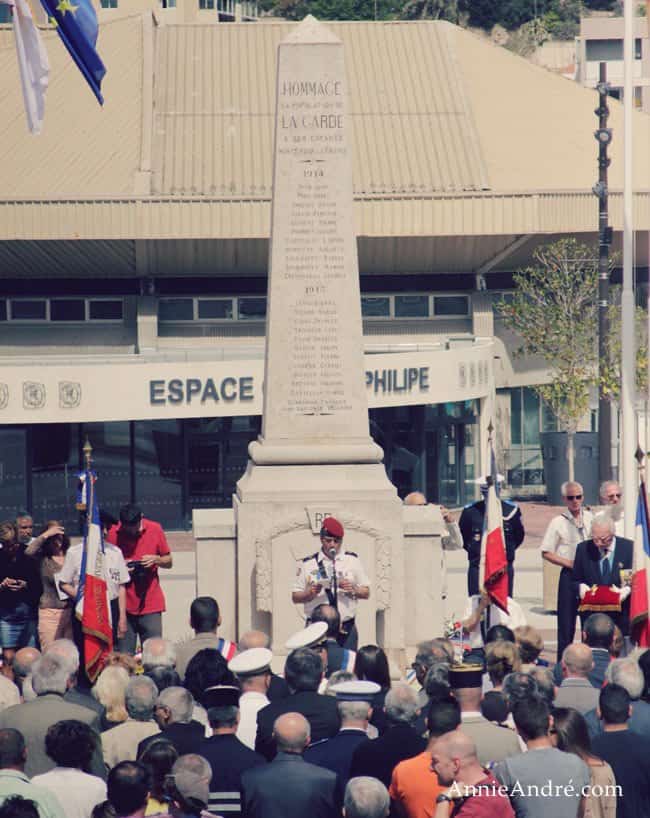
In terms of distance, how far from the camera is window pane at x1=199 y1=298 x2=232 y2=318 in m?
44.4

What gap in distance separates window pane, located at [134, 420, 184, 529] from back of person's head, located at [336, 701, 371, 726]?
91.0 feet

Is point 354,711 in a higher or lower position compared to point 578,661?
lower

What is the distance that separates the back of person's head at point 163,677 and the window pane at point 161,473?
25803 mm

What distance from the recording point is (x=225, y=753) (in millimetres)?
10117

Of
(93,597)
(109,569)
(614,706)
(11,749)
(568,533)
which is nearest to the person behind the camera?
(11,749)

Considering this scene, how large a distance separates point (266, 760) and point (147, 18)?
38373 mm

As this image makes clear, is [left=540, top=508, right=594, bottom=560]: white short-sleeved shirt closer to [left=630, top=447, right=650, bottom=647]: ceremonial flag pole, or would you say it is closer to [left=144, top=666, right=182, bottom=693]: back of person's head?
[left=630, top=447, right=650, bottom=647]: ceremonial flag pole

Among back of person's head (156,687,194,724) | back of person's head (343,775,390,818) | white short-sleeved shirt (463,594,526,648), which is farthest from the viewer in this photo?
white short-sleeved shirt (463,594,526,648)

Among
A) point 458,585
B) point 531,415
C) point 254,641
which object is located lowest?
point 458,585

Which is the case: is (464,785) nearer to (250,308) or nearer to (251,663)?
(251,663)

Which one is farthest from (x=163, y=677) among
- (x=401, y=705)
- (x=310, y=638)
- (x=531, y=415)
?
(x=531, y=415)

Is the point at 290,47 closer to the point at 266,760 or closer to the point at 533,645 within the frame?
the point at 533,645

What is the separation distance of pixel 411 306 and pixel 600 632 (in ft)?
106

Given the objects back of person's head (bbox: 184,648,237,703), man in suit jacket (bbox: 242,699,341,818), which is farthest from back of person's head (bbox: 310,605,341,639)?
man in suit jacket (bbox: 242,699,341,818)
